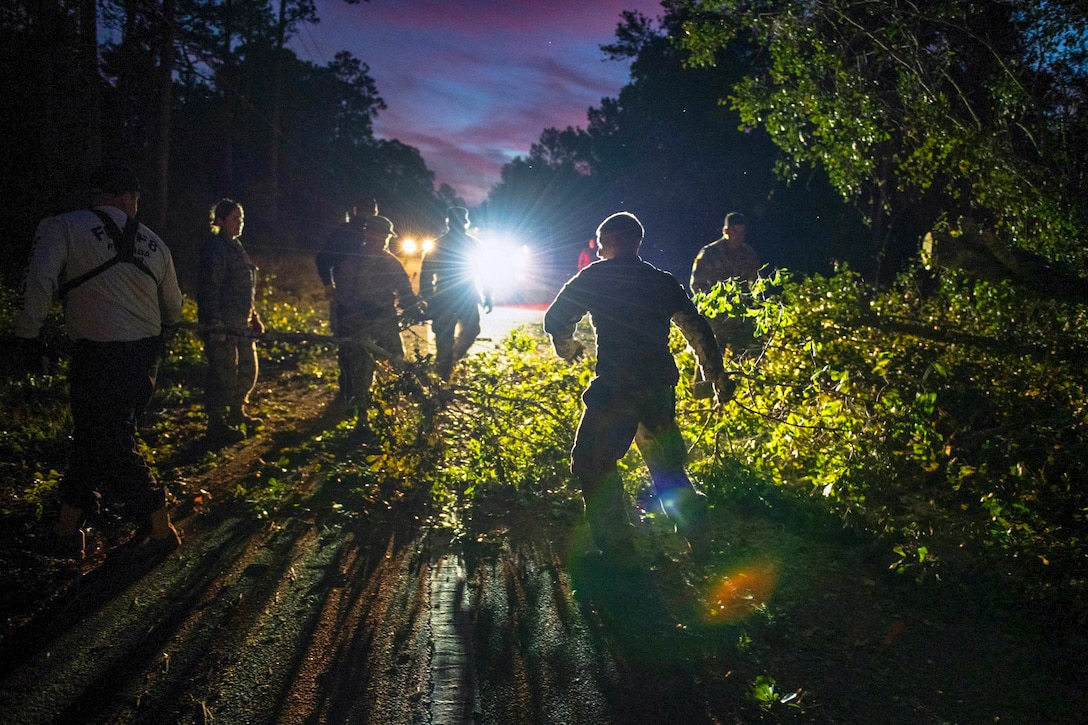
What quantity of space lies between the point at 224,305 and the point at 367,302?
4.72 ft

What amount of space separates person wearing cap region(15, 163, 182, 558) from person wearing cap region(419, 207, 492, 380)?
521 cm

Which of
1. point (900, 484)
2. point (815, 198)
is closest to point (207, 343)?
point (900, 484)

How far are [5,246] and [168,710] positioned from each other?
1257 centimetres

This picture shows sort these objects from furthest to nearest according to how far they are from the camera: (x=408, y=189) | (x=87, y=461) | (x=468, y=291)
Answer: (x=408, y=189), (x=468, y=291), (x=87, y=461)

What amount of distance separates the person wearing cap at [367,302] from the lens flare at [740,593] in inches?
176

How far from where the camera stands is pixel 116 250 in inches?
153

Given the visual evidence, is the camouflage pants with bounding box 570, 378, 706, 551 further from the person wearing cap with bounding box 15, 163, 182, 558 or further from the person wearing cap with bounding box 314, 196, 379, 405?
the person wearing cap with bounding box 314, 196, 379, 405

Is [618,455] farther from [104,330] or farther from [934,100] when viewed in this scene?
[934,100]

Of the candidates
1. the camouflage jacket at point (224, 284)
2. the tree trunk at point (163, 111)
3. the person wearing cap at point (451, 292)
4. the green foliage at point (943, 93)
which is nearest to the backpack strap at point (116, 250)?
the camouflage jacket at point (224, 284)

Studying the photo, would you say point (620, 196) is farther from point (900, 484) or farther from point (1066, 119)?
point (900, 484)

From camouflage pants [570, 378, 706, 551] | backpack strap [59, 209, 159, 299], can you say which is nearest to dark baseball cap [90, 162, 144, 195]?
backpack strap [59, 209, 159, 299]

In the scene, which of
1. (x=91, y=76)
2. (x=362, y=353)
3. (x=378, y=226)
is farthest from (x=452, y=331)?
(x=91, y=76)

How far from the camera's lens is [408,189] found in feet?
198

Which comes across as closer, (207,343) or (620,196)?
(207,343)
